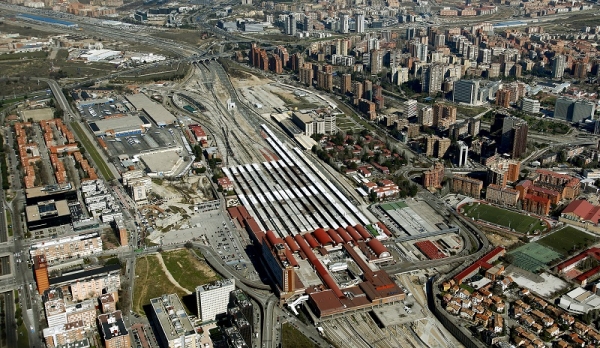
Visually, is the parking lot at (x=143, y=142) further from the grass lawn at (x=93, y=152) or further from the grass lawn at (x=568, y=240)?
the grass lawn at (x=568, y=240)

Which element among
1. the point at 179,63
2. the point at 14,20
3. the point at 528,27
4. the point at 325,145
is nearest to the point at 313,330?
the point at 325,145

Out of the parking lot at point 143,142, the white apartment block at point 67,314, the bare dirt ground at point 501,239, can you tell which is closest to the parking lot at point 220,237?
the white apartment block at point 67,314

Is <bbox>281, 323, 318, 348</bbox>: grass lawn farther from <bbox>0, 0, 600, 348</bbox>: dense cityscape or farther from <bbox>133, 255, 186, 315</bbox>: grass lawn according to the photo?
<bbox>133, 255, 186, 315</bbox>: grass lawn

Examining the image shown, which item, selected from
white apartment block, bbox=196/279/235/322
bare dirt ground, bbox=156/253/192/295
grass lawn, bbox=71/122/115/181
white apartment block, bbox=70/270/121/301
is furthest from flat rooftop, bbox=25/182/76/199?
white apartment block, bbox=196/279/235/322

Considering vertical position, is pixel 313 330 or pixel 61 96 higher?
pixel 61 96

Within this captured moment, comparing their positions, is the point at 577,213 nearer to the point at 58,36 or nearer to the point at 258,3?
the point at 58,36

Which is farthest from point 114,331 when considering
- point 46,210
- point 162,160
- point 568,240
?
point 568,240
